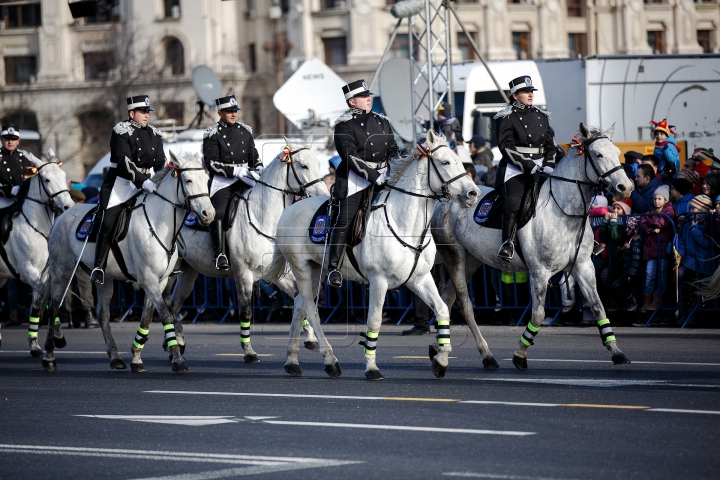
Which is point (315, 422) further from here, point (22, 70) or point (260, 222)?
point (22, 70)

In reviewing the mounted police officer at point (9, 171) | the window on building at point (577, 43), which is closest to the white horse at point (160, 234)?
the mounted police officer at point (9, 171)

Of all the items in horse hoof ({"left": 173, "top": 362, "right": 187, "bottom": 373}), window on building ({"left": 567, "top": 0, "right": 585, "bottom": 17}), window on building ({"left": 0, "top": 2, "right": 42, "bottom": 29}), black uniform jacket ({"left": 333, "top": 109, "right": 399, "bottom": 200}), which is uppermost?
window on building ({"left": 0, "top": 2, "right": 42, "bottom": 29})

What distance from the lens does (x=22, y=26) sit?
9119cm

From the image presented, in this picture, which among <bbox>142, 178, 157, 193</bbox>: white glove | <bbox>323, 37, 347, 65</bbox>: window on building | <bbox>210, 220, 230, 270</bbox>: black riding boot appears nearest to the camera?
<bbox>142, 178, 157, 193</bbox>: white glove

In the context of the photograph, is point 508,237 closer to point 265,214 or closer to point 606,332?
→ point 606,332

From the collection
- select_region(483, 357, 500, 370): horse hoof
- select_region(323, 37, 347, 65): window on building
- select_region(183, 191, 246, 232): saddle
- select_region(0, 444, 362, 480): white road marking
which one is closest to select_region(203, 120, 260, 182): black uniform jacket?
select_region(183, 191, 246, 232): saddle

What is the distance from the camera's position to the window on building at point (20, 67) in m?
90.8

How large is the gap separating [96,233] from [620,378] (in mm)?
6667

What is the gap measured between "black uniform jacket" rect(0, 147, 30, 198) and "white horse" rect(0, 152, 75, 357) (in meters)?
0.20

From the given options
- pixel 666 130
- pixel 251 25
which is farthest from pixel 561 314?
pixel 251 25

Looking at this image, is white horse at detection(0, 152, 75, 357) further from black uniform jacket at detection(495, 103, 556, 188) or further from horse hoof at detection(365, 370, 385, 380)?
black uniform jacket at detection(495, 103, 556, 188)

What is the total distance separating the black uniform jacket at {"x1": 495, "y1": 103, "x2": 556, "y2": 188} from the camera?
14344mm

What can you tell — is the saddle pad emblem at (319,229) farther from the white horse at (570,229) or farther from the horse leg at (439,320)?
the white horse at (570,229)

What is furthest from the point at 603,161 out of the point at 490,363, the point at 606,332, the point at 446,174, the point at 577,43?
the point at 577,43
